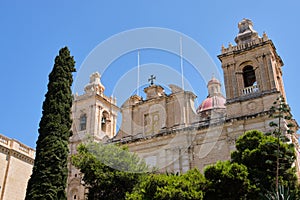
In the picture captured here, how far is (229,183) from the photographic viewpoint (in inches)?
606

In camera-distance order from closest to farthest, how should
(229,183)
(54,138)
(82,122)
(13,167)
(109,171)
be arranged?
(229,183), (54,138), (109,171), (13,167), (82,122)

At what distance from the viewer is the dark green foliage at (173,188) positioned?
15172mm

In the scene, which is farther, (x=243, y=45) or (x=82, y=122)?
(x=82, y=122)

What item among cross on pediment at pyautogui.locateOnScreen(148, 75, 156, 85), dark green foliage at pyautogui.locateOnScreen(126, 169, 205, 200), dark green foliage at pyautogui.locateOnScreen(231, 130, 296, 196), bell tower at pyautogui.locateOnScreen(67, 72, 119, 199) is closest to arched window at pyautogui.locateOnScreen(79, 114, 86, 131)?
bell tower at pyautogui.locateOnScreen(67, 72, 119, 199)

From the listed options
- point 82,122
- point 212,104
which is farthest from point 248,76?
point 82,122

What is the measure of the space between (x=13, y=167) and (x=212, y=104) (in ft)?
66.1

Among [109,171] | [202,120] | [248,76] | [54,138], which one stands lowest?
[109,171]

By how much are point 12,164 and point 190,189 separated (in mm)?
11806

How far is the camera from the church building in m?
23.8

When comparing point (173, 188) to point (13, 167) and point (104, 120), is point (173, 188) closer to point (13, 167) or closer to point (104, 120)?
point (13, 167)

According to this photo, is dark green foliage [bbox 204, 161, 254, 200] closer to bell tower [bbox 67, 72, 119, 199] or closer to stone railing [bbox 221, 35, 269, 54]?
stone railing [bbox 221, 35, 269, 54]

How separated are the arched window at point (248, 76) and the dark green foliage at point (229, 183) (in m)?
11.6

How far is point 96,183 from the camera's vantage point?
20.0 m

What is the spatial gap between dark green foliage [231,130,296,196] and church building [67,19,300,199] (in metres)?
6.19
